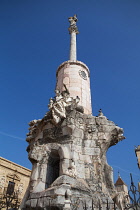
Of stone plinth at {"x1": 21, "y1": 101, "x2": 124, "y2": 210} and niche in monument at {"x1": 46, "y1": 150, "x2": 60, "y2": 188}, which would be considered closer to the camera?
stone plinth at {"x1": 21, "y1": 101, "x2": 124, "y2": 210}

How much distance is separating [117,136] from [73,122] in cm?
223

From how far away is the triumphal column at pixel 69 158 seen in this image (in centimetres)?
600

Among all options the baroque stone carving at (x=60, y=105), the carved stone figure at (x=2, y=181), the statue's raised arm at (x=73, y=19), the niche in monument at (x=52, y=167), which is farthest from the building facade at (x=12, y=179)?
the statue's raised arm at (x=73, y=19)

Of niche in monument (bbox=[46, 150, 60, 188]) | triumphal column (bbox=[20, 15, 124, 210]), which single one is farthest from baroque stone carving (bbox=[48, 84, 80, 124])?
niche in monument (bbox=[46, 150, 60, 188])

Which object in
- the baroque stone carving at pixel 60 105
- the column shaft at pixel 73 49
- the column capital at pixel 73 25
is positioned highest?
the column capital at pixel 73 25

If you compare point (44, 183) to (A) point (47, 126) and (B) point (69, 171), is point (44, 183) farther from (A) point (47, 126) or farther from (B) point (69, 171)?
(A) point (47, 126)

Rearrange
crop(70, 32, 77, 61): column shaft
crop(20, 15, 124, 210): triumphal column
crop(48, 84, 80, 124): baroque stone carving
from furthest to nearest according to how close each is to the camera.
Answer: crop(70, 32, 77, 61): column shaft
crop(48, 84, 80, 124): baroque stone carving
crop(20, 15, 124, 210): triumphal column

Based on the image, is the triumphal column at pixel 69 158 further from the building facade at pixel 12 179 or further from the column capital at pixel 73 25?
the building facade at pixel 12 179

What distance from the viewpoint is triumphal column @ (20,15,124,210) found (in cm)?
600

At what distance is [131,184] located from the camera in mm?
4809

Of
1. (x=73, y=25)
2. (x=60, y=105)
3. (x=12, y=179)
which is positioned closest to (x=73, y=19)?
(x=73, y=25)

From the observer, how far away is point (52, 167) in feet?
25.9

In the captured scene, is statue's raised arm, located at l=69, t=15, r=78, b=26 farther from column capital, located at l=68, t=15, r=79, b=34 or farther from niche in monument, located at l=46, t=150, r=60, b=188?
niche in monument, located at l=46, t=150, r=60, b=188

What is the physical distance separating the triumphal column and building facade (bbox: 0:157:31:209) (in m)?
12.7
